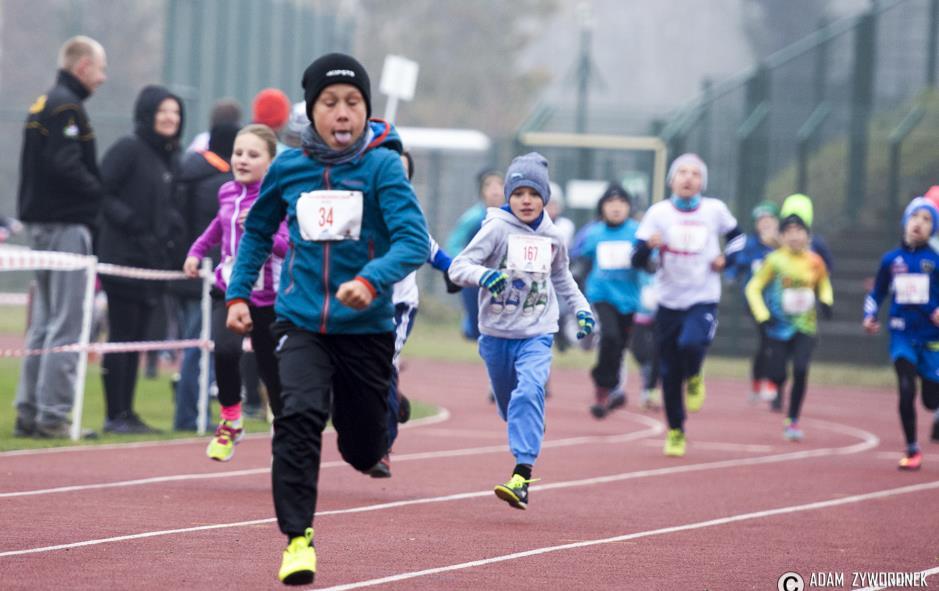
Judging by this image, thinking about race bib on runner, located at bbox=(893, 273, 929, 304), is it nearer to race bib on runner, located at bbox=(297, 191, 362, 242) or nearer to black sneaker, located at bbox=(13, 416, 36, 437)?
black sneaker, located at bbox=(13, 416, 36, 437)

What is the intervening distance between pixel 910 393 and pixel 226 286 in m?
5.43

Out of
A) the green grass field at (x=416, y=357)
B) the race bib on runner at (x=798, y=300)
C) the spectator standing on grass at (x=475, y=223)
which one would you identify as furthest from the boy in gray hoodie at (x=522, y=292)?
the race bib on runner at (x=798, y=300)

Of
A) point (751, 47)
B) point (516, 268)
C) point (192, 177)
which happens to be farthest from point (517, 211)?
point (751, 47)

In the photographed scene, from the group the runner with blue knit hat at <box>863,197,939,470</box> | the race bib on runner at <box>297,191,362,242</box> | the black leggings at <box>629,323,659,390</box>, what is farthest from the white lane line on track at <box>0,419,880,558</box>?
the black leggings at <box>629,323,659,390</box>

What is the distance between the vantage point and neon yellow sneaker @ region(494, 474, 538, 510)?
8.45 metres

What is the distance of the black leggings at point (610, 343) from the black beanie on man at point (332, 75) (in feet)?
30.2

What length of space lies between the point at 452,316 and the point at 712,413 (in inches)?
637

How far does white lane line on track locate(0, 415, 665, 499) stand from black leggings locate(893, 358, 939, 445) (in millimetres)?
2515

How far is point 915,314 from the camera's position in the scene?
40.4ft

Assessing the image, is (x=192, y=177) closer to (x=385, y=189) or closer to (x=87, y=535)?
(x=87, y=535)

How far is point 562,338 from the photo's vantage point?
2119 centimetres

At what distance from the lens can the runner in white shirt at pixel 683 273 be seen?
12648mm

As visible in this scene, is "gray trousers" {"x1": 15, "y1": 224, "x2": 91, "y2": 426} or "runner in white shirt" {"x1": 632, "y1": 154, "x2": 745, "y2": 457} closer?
"gray trousers" {"x1": 15, "y1": 224, "x2": 91, "y2": 426}

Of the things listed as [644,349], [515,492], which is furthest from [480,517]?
[644,349]
